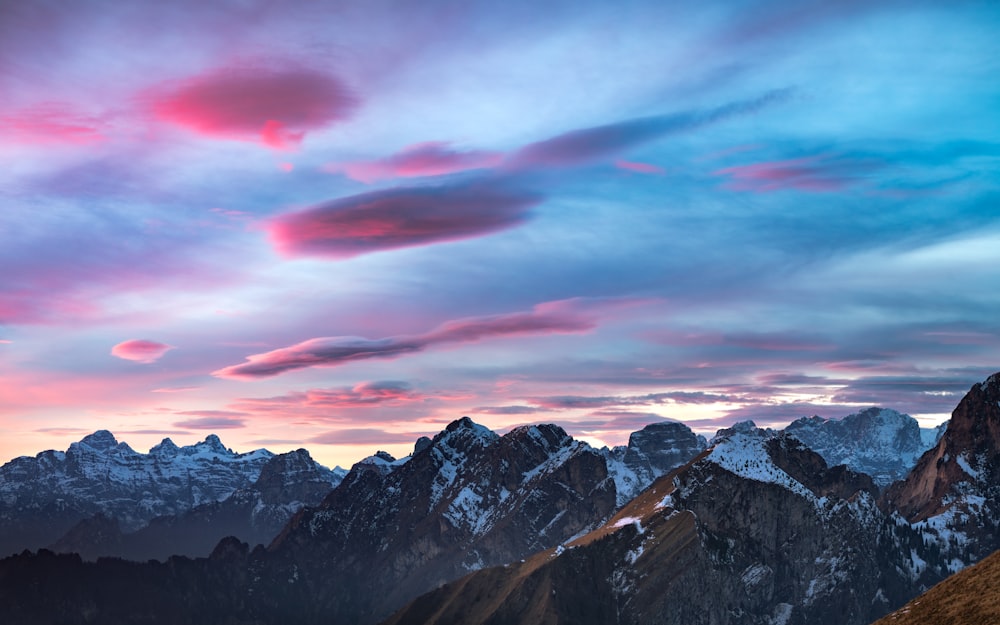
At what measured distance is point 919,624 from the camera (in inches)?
7554

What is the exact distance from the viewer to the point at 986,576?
194250 millimetres

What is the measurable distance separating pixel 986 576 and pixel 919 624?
14.0 meters
